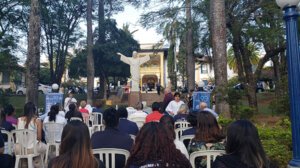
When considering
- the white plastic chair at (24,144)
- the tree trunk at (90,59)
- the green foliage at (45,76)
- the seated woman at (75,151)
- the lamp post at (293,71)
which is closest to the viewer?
the seated woman at (75,151)

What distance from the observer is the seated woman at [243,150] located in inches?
80.6

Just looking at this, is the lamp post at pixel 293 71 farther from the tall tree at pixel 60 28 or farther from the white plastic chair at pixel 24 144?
the tall tree at pixel 60 28

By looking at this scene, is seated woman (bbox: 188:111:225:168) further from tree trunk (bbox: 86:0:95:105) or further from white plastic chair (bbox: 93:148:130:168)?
tree trunk (bbox: 86:0:95:105)

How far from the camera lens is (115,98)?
66.8 feet

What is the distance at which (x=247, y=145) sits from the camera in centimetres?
206

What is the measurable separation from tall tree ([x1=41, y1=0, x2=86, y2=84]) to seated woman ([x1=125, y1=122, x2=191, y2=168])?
1847 cm

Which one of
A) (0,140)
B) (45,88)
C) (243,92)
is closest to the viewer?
(0,140)

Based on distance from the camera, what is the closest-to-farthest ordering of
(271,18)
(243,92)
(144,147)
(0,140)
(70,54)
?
1. (144,147)
2. (0,140)
3. (243,92)
4. (271,18)
5. (70,54)

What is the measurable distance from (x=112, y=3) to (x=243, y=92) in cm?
1648

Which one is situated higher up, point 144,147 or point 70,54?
point 70,54

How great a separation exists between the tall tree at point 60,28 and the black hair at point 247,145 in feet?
61.4

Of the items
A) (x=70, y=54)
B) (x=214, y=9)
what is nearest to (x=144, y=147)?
(x=214, y=9)

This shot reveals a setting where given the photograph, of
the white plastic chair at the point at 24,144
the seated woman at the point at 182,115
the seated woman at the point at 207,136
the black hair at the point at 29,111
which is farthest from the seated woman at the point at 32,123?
the seated woman at the point at 207,136

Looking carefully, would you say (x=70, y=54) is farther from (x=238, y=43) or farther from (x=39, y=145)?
(x=39, y=145)
